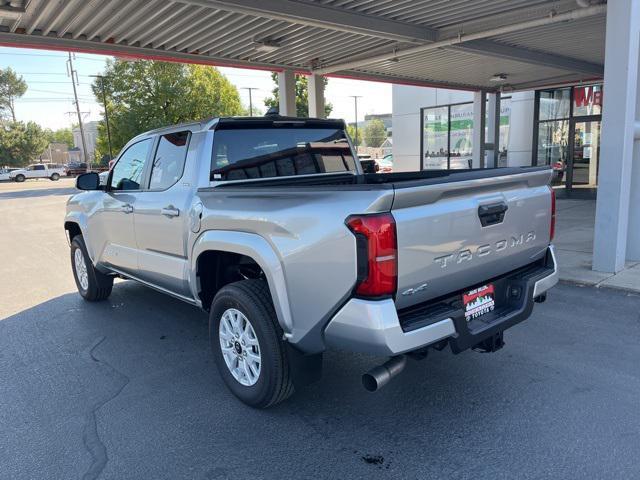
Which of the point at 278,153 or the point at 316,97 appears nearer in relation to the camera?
the point at 278,153

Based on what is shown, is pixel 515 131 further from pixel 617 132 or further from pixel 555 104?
pixel 617 132

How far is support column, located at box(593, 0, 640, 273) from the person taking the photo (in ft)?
19.9

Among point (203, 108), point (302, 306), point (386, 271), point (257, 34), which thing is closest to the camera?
point (386, 271)

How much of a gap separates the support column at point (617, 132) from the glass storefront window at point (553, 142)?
11075 mm

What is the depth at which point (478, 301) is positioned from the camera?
3.14m

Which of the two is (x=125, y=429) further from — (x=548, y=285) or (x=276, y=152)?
(x=548, y=285)

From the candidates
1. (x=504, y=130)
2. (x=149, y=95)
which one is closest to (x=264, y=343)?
(x=504, y=130)

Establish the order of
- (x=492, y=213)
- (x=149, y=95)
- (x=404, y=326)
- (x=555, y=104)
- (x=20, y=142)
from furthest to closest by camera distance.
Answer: (x=20, y=142) < (x=149, y=95) < (x=555, y=104) < (x=492, y=213) < (x=404, y=326)

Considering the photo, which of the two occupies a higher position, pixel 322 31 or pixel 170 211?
pixel 322 31

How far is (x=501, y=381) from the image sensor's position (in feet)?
12.2

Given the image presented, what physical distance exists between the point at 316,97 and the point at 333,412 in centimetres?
934

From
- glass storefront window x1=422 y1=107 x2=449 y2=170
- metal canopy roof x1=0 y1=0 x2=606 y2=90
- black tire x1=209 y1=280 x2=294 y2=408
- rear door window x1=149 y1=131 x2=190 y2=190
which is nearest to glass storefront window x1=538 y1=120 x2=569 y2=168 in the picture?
glass storefront window x1=422 y1=107 x2=449 y2=170

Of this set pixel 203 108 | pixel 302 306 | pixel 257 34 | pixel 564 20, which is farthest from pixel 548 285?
pixel 203 108

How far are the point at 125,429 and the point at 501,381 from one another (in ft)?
8.72
